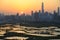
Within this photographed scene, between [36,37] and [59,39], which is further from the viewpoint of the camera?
[36,37]

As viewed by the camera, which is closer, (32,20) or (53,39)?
(53,39)

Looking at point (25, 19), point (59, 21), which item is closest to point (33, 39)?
point (59, 21)

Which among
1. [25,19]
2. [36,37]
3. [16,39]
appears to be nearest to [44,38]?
[36,37]

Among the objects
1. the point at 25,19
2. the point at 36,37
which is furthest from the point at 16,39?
the point at 25,19

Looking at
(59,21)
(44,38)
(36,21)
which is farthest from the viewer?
(36,21)

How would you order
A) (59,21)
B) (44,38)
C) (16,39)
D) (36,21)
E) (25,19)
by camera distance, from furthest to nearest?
(25,19) < (36,21) < (59,21) < (44,38) < (16,39)

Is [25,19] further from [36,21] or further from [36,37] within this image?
[36,37]

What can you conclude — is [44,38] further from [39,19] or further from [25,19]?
[25,19]

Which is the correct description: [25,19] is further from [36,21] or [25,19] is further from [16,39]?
[16,39]
